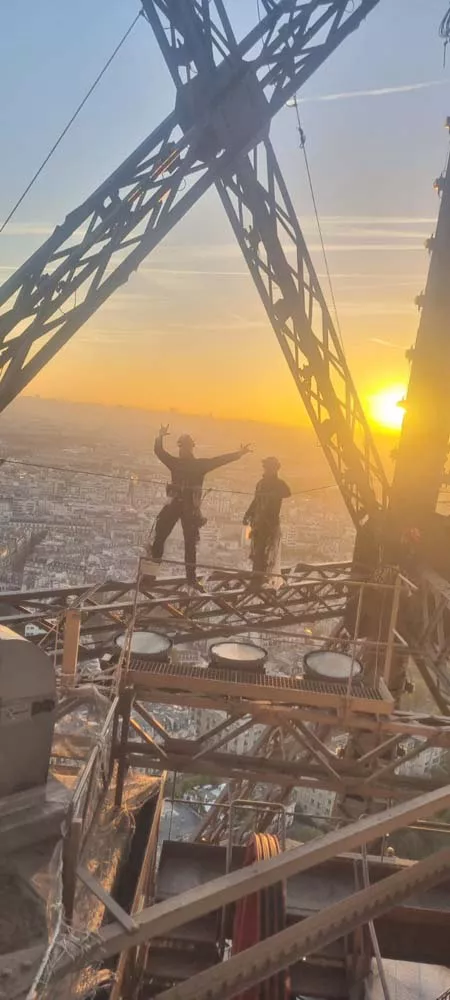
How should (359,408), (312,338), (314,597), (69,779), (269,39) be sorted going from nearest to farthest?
(69,779)
(269,39)
(312,338)
(359,408)
(314,597)

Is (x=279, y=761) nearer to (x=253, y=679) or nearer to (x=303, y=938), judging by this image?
(x=253, y=679)

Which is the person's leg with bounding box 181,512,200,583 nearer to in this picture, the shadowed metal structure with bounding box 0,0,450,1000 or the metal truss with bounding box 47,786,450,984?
the shadowed metal structure with bounding box 0,0,450,1000

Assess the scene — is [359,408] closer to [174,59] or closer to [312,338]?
[312,338]

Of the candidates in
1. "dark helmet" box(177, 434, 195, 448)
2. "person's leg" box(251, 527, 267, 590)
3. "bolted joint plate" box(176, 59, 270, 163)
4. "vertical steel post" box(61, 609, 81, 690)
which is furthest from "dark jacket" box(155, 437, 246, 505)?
"bolted joint plate" box(176, 59, 270, 163)

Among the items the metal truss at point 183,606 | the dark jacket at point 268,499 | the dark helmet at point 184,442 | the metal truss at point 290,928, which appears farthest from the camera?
the dark jacket at point 268,499

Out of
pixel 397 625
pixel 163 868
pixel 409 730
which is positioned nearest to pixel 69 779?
pixel 163 868

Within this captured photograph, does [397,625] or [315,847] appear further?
[397,625]

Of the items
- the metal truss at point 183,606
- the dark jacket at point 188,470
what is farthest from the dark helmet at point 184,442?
the metal truss at point 183,606

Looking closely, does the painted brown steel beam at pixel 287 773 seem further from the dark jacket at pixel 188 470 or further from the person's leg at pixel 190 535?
the dark jacket at pixel 188 470
